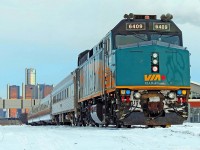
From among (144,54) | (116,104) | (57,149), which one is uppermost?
(144,54)

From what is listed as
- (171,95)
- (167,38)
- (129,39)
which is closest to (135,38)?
(129,39)

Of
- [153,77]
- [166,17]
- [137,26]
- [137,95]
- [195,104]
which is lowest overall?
[137,95]

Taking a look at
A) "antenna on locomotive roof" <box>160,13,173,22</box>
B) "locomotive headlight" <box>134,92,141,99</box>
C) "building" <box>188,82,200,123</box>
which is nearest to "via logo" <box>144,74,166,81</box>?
"locomotive headlight" <box>134,92,141,99</box>

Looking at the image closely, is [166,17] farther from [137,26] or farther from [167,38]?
[137,26]

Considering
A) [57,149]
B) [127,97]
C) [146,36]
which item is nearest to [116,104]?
[127,97]

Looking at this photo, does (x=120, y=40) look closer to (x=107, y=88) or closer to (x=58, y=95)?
(x=107, y=88)

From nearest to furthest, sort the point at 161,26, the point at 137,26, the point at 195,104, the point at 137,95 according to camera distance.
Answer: the point at 137,95
the point at 137,26
the point at 161,26
the point at 195,104

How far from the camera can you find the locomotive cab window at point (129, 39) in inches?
630

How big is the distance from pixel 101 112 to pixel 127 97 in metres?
3.67

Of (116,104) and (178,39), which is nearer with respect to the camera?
(116,104)

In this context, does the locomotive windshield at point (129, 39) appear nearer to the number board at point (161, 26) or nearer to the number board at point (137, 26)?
the number board at point (137, 26)

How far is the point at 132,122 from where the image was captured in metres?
14.9

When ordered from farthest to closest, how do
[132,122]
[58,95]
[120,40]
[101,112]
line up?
[58,95], [101,112], [120,40], [132,122]

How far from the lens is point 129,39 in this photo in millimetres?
16078
